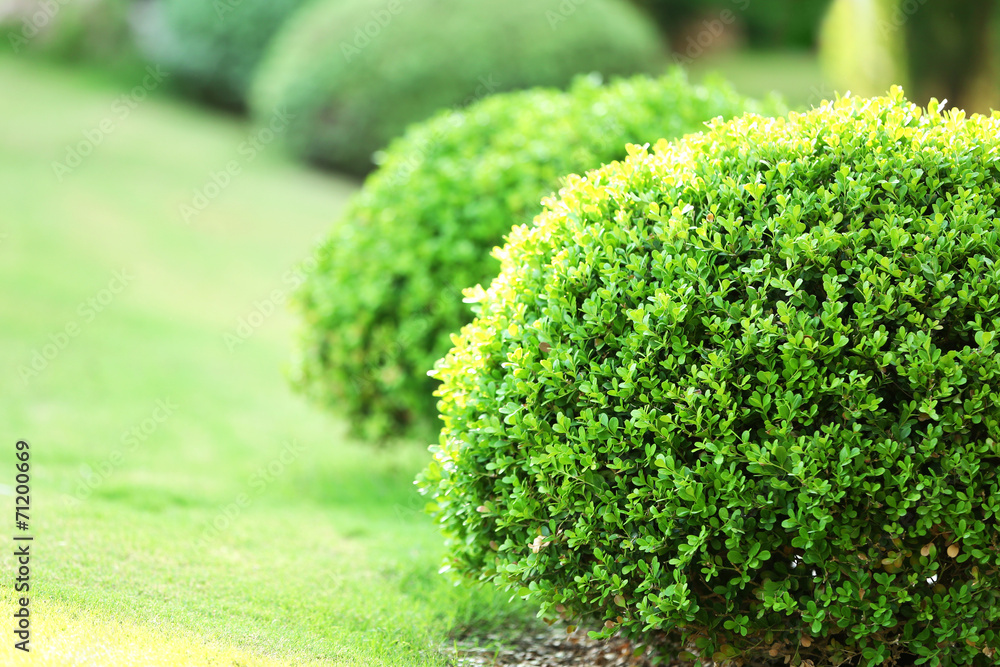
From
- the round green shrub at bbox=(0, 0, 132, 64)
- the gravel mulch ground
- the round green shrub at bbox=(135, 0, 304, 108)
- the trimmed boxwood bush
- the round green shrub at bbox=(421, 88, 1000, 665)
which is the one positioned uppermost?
the round green shrub at bbox=(0, 0, 132, 64)

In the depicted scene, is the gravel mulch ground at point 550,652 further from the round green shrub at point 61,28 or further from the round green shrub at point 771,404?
the round green shrub at point 61,28

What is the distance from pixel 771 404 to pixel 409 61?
1137cm

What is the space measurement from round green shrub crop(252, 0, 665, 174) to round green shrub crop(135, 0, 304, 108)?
5.87ft

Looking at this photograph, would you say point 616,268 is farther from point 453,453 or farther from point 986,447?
point 986,447

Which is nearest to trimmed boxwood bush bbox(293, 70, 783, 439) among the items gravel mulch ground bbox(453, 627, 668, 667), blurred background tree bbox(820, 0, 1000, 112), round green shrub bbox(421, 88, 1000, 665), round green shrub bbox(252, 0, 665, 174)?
gravel mulch ground bbox(453, 627, 668, 667)

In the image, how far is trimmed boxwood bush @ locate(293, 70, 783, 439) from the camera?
5.53m

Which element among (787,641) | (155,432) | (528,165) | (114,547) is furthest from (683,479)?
(155,432)

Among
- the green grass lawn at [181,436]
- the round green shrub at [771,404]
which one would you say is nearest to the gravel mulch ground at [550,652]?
the green grass lawn at [181,436]

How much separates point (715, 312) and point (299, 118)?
12.0 m

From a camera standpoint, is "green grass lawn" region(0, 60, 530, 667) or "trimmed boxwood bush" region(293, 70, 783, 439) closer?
"green grass lawn" region(0, 60, 530, 667)

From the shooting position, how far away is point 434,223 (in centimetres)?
571

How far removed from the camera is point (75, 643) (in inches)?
118

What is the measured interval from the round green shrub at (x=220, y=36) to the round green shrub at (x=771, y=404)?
14.1 metres

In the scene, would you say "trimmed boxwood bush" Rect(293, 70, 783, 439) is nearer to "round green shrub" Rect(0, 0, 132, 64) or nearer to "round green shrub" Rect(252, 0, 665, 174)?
"round green shrub" Rect(252, 0, 665, 174)
